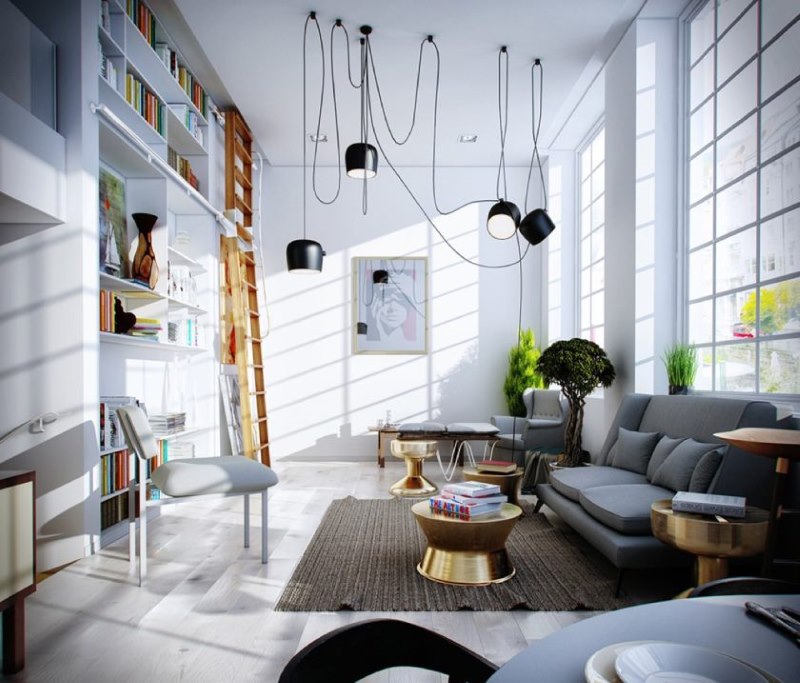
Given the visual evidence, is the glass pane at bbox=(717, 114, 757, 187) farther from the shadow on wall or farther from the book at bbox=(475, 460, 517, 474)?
the shadow on wall

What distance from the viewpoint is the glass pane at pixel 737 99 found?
3689 millimetres

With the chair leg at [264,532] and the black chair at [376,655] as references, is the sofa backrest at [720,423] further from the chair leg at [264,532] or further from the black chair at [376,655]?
the black chair at [376,655]

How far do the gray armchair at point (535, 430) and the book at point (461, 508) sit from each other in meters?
2.71

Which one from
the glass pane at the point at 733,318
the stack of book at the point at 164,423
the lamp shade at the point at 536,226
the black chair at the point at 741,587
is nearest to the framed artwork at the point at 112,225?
the stack of book at the point at 164,423

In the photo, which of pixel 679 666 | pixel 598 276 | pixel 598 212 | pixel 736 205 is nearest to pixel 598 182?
pixel 598 212

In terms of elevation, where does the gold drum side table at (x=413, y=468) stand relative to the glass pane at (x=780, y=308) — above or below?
below

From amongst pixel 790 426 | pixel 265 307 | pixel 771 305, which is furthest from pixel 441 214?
pixel 790 426

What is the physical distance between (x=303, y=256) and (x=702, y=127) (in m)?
3.13

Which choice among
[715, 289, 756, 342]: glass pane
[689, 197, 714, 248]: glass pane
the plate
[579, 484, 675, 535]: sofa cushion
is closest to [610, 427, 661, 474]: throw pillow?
[579, 484, 675, 535]: sofa cushion

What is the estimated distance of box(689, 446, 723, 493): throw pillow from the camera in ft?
9.64

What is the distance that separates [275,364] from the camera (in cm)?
754

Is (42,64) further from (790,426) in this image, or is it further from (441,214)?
(441,214)

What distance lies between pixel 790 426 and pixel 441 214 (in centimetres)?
533

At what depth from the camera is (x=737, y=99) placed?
383 cm
